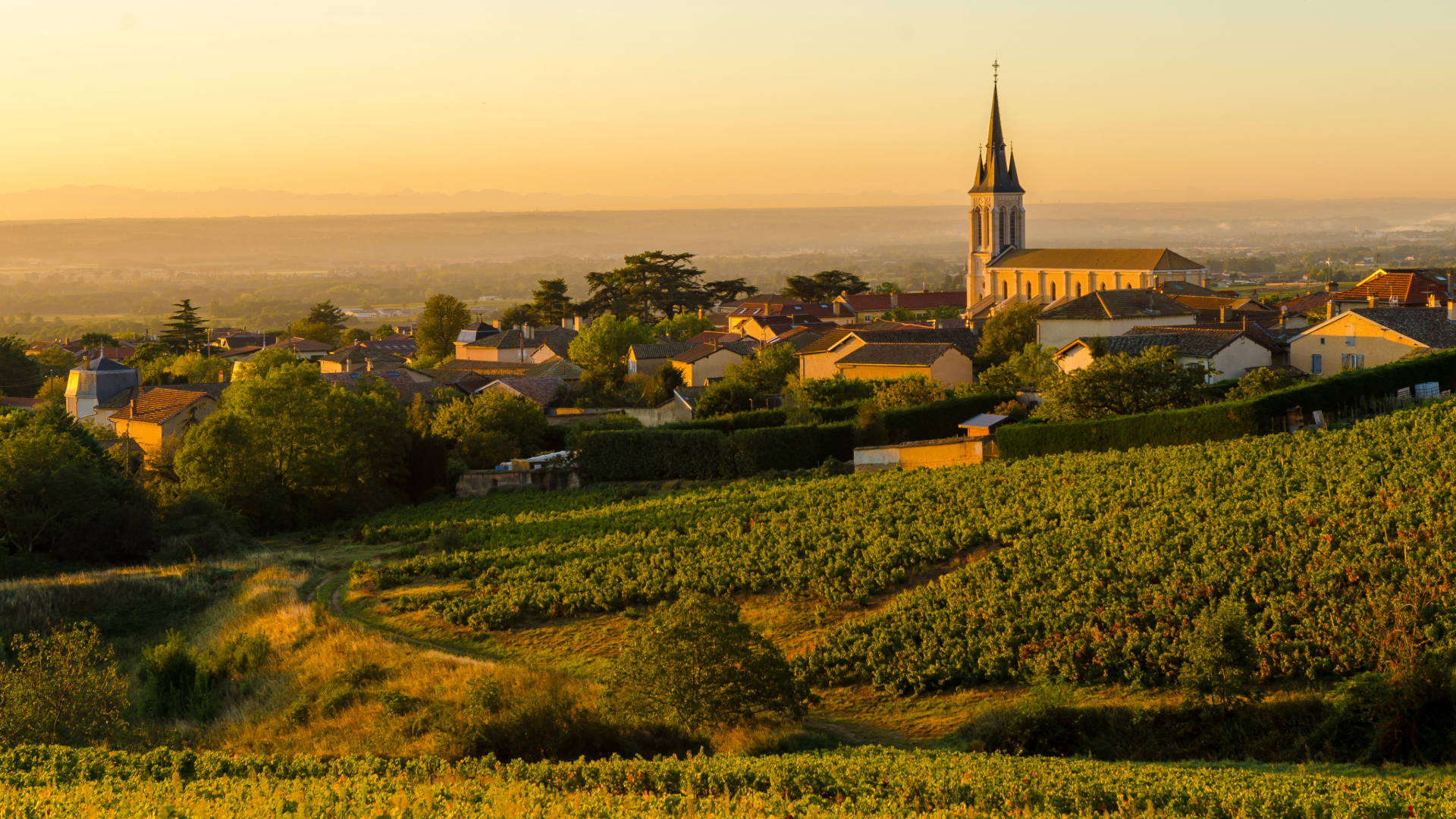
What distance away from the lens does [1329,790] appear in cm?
1038

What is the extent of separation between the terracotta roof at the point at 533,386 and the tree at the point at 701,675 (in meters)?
A: 41.6

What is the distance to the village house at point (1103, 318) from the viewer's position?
60812mm

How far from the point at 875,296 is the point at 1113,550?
108491 mm

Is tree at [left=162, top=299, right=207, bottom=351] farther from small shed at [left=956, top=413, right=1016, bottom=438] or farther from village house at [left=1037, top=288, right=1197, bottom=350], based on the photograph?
small shed at [left=956, top=413, right=1016, bottom=438]

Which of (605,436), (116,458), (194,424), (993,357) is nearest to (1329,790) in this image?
(605,436)

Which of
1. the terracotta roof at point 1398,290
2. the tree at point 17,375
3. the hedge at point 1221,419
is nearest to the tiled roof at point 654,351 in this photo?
the terracotta roof at point 1398,290

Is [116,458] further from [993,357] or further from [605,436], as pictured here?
[993,357]

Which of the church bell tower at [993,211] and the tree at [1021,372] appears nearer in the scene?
Answer: the tree at [1021,372]

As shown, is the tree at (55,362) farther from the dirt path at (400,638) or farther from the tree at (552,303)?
the dirt path at (400,638)

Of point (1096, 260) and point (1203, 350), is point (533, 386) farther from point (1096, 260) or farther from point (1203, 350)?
point (1096, 260)

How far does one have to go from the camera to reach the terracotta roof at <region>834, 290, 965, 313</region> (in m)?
123

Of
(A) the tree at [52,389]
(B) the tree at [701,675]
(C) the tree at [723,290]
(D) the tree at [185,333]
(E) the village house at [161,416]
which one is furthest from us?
(C) the tree at [723,290]

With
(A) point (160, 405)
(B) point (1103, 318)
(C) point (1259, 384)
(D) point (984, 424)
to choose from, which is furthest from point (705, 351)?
(C) point (1259, 384)

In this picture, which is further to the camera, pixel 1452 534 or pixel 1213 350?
pixel 1213 350
